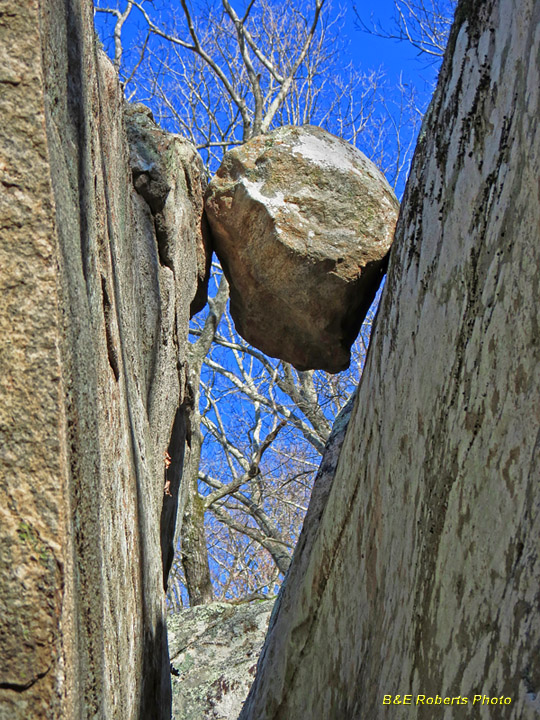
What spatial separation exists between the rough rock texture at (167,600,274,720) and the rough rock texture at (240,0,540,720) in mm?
1823

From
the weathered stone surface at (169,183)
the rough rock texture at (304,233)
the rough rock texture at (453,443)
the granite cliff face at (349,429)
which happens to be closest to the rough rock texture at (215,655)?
the granite cliff face at (349,429)

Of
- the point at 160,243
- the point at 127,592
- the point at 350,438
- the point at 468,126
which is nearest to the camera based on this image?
the point at 468,126

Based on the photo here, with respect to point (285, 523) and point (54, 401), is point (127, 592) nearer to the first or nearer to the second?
point (54, 401)

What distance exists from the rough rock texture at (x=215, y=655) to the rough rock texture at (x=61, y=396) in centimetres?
212

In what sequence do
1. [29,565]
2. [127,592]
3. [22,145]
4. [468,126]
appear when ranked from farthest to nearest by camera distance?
[127,592] → [468,126] → [22,145] → [29,565]

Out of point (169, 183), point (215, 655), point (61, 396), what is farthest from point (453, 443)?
point (215, 655)

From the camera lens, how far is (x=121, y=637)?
254 centimetres

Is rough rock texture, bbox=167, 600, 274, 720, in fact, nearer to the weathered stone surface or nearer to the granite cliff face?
the granite cliff face

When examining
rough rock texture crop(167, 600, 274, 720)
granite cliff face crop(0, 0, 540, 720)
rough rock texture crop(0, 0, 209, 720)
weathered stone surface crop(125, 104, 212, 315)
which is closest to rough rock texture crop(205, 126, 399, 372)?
weathered stone surface crop(125, 104, 212, 315)

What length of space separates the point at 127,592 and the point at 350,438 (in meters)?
1.04

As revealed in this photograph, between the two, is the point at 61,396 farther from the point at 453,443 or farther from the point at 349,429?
the point at 349,429

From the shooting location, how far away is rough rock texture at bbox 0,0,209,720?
1.57m

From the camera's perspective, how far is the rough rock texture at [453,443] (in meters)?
1.70

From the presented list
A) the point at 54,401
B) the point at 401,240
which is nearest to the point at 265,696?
the point at 401,240
